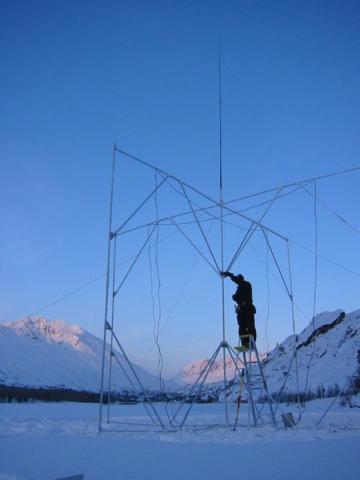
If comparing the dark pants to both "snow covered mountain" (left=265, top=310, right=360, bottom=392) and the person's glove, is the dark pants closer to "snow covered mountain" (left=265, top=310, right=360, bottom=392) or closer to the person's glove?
the person's glove

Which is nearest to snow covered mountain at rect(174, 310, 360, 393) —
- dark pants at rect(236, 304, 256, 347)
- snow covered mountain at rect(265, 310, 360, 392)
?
snow covered mountain at rect(265, 310, 360, 392)

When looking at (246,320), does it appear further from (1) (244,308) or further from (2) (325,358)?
(2) (325,358)

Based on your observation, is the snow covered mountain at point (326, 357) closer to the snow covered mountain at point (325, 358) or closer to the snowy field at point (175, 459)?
the snow covered mountain at point (325, 358)

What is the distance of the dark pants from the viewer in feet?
39.3

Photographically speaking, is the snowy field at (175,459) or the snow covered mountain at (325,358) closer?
the snowy field at (175,459)

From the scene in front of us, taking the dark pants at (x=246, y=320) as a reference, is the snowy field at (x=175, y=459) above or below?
below

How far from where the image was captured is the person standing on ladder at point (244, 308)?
39.3 feet

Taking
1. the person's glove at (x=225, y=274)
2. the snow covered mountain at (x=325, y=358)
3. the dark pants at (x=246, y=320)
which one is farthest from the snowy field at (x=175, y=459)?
the snow covered mountain at (x=325, y=358)

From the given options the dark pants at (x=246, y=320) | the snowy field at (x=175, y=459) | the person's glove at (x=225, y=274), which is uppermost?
the person's glove at (x=225, y=274)

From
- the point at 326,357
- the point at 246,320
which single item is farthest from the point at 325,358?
the point at 246,320

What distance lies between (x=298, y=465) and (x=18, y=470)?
11.0ft

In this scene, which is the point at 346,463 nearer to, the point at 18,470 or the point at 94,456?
the point at 94,456

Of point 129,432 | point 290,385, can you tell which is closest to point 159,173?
point 129,432

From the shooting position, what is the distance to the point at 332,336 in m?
164
